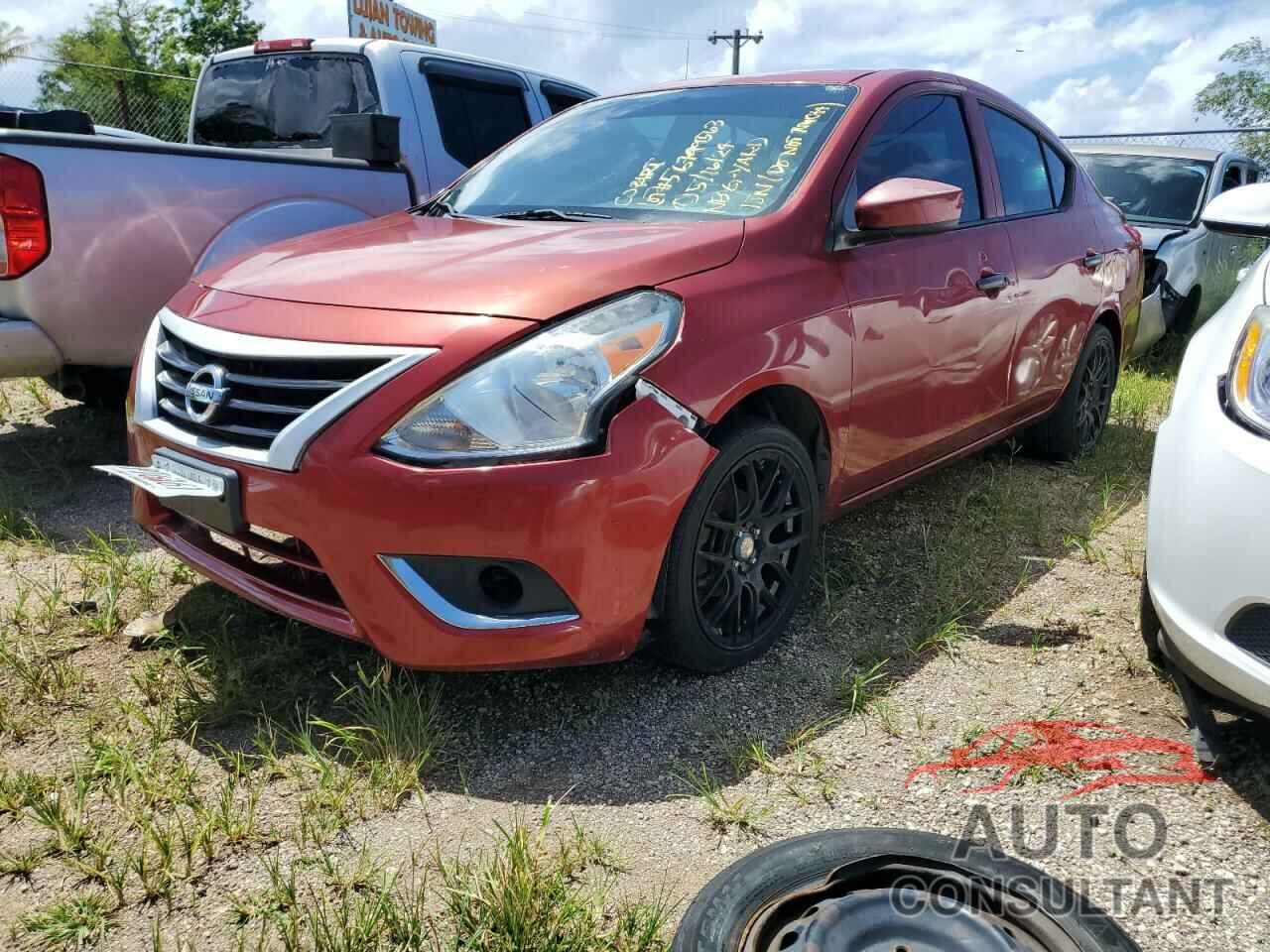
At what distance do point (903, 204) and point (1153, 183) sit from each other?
6.35 metres

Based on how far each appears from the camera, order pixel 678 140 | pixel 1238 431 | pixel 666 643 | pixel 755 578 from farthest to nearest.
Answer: pixel 678 140 → pixel 755 578 → pixel 666 643 → pixel 1238 431

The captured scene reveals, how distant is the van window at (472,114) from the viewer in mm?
5449

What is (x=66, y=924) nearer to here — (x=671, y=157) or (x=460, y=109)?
(x=671, y=157)

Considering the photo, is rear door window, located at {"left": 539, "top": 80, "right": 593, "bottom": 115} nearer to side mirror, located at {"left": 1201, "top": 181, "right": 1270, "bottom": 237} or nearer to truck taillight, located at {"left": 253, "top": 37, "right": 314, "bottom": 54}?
truck taillight, located at {"left": 253, "top": 37, "right": 314, "bottom": 54}

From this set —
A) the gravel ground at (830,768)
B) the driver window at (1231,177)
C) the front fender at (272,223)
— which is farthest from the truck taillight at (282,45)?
the driver window at (1231,177)

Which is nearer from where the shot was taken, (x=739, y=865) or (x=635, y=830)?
(x=739, y=865)

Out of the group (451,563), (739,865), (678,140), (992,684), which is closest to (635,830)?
(739,865)

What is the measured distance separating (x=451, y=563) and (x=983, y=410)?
2229 millimetres

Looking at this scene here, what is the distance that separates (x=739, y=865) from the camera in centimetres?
191

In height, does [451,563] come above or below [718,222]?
below

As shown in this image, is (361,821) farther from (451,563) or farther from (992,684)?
(992,684)

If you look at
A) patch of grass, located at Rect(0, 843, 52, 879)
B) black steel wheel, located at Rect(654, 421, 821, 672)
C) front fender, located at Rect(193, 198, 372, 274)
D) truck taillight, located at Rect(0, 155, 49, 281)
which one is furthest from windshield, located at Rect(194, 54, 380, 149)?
patch of grass, located at Rect(0, 843, 52, 879)

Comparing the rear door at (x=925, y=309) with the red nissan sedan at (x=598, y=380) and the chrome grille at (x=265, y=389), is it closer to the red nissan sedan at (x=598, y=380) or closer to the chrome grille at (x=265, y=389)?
the red nissan sedan at (x=598, y=380)

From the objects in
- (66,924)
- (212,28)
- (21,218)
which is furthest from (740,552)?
(212,28)
